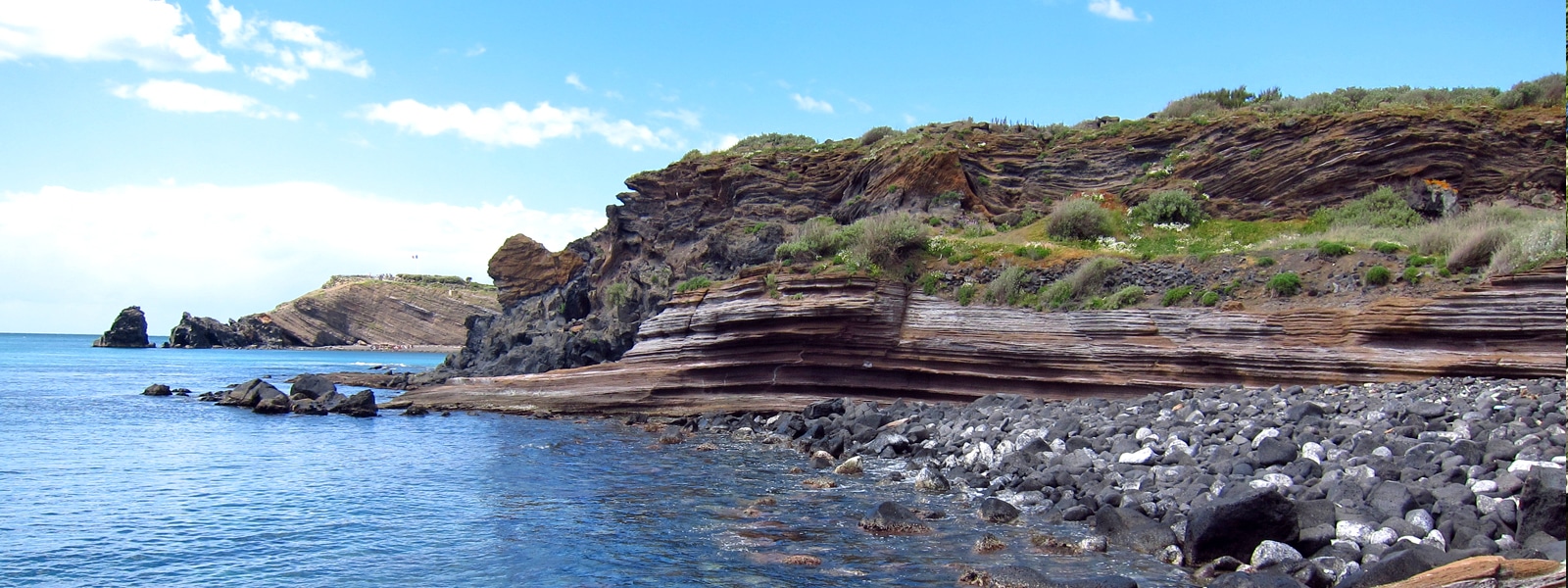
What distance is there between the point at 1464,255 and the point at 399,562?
65.3 ft

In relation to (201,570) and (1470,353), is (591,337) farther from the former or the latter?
(1470,353)

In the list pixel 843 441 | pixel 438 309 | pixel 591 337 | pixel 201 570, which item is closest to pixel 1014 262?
pixel 843 441

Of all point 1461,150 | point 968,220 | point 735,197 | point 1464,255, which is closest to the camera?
point 1464,255

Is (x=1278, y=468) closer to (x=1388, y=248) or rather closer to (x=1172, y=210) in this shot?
(x=1388, y=248)

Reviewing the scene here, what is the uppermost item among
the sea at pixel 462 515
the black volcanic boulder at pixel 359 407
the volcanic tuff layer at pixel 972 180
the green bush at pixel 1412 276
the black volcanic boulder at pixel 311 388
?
the volcanic tuff layer at pixel 972 180

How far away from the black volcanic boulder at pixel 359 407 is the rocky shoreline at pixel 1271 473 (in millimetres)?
15787

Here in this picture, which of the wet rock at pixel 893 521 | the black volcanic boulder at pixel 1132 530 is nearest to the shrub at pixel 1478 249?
the black volcanic boulder at pixel 1132 530

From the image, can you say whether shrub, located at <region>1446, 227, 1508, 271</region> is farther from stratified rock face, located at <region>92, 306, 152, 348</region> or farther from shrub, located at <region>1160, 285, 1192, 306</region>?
stratified rock face, located at <region>92, 306, 152, 348</region>

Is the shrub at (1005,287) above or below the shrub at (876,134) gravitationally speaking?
below

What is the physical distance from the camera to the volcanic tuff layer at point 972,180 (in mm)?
28031

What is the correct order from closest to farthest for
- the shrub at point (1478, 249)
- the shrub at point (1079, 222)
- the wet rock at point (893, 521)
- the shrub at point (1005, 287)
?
the wet rock at point (893, 521), the shrub at point (1478, 249), the shrub at point (1005, 287), the shrub at point (1079, 222)

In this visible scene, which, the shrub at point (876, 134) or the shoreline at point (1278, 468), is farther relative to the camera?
the shrub at point (876, 134)

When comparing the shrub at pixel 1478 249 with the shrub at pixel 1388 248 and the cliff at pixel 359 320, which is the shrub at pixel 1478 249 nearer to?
the shrub at pixel 1388 248

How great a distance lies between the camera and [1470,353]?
1580 cm
